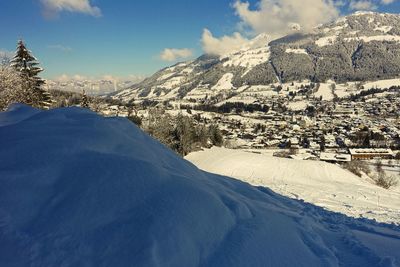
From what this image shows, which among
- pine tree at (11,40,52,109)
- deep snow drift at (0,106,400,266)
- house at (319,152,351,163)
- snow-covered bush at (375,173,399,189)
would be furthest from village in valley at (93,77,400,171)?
deep snow drift at (0,106,400,266)

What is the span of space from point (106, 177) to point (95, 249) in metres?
1.45

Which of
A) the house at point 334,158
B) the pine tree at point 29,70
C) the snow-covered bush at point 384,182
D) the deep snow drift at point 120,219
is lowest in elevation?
the house at point 334,158

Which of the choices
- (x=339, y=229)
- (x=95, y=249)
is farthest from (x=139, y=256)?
(x=339, y=229)

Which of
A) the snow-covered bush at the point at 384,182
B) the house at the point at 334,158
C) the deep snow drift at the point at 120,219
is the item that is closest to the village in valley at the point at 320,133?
the house at the point at 334,158

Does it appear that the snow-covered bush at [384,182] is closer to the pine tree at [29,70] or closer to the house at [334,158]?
the house at [334,158]

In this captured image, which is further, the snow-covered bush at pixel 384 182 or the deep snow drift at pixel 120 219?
the snow-covered bush at pixel 384 182

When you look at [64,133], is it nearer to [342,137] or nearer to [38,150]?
[38,150]

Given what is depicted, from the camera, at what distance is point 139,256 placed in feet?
14.7

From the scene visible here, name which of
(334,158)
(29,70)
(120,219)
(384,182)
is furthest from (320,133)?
(120,219)

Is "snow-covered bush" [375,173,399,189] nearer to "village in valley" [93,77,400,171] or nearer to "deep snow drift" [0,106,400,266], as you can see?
"village in valley" [93,77,400,171]

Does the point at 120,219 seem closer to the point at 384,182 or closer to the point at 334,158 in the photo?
the point at 384,182

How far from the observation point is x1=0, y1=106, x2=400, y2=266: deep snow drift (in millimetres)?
4543

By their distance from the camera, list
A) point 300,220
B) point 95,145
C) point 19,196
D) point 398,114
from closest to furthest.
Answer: point 19,196
point 95,145
point 300,220
point 398,114

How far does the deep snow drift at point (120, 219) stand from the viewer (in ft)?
14.9
